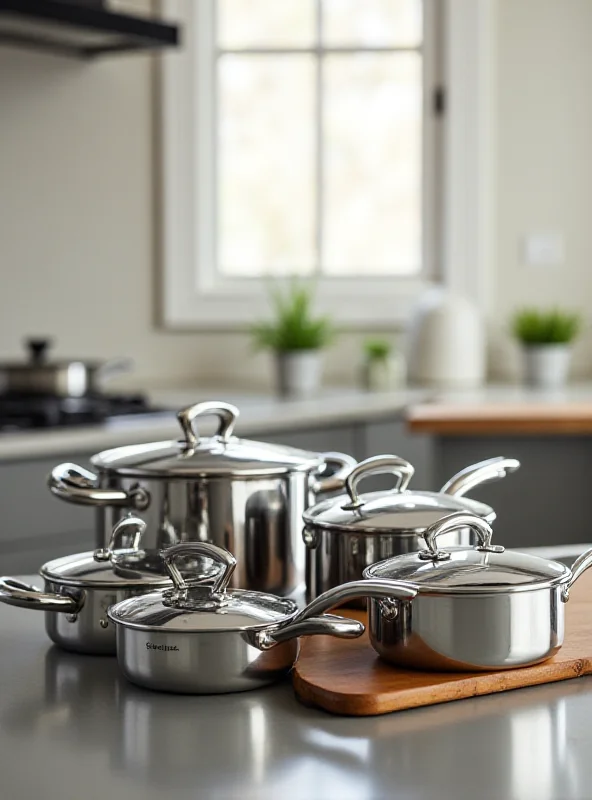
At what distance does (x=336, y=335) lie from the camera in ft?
12.5

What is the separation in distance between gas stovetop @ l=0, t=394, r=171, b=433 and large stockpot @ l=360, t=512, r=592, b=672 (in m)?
1.70

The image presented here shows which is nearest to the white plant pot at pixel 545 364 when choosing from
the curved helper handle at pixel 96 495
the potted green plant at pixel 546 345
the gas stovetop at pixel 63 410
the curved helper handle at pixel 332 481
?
the potted green plant at pixel 546 345

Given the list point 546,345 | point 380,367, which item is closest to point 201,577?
point 380,367

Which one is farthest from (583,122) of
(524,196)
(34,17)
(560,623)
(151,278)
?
(560,623)

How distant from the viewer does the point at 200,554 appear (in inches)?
34.0

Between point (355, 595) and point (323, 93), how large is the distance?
3.11m

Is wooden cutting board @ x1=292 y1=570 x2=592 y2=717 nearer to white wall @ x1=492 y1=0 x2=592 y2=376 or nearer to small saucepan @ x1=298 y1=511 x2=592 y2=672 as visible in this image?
small saucepan @ x1=298 y1=511 x2=592 y2=672

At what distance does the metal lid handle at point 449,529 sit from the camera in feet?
2.95

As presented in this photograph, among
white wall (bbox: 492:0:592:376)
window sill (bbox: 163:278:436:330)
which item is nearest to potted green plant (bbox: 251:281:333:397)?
window sill (bbox: 163:278:436:330)

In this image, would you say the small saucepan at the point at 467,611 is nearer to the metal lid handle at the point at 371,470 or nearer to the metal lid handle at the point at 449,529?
the metal lid handle at the point at 449,529

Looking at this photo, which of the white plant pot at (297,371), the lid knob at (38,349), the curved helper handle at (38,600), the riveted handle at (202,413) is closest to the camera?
the curved helper handle at (38,600)

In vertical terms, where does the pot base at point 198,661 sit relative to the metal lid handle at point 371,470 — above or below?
below

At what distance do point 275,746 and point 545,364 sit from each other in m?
2.91

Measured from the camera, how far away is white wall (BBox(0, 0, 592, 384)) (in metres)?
3.68
